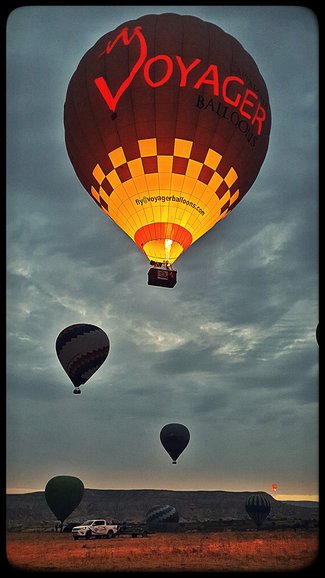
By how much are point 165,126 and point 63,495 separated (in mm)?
23510

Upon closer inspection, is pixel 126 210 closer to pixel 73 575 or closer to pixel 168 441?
pixel 73 575

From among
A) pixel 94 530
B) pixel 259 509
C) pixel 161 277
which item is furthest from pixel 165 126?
pixel 259 509

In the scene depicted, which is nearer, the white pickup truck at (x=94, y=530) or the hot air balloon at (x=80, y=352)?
the white pickup truck at (x=94, y=530)

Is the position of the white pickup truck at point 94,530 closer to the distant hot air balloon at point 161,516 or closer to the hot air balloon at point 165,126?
the hot air balloon at point 165,126

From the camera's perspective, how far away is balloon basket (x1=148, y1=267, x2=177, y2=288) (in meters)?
19.6

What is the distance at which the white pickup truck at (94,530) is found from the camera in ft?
77.2

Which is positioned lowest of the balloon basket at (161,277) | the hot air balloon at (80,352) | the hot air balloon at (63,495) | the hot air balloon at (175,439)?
the hot air balloon at (63,495)

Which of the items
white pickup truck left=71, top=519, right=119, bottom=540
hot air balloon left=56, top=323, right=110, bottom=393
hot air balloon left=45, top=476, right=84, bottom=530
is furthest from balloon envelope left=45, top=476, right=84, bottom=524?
white pickup truck left=71, top=519, right=119, bottom=540

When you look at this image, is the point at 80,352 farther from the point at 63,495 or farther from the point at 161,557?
the point at 161,557

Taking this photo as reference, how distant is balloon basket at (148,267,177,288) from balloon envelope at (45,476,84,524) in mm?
20145

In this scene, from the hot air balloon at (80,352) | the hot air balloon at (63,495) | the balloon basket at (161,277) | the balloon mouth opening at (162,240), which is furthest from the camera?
the hot air balloon at (63,495)

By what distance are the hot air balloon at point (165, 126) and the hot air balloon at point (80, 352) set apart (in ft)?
38.0

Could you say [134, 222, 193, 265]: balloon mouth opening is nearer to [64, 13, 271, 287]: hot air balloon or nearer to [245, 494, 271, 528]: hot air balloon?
[64, 13, 271, 287]: hot air balloon

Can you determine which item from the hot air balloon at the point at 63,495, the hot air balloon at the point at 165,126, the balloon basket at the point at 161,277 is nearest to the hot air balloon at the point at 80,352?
the hot air balloon at the point at 63,495
